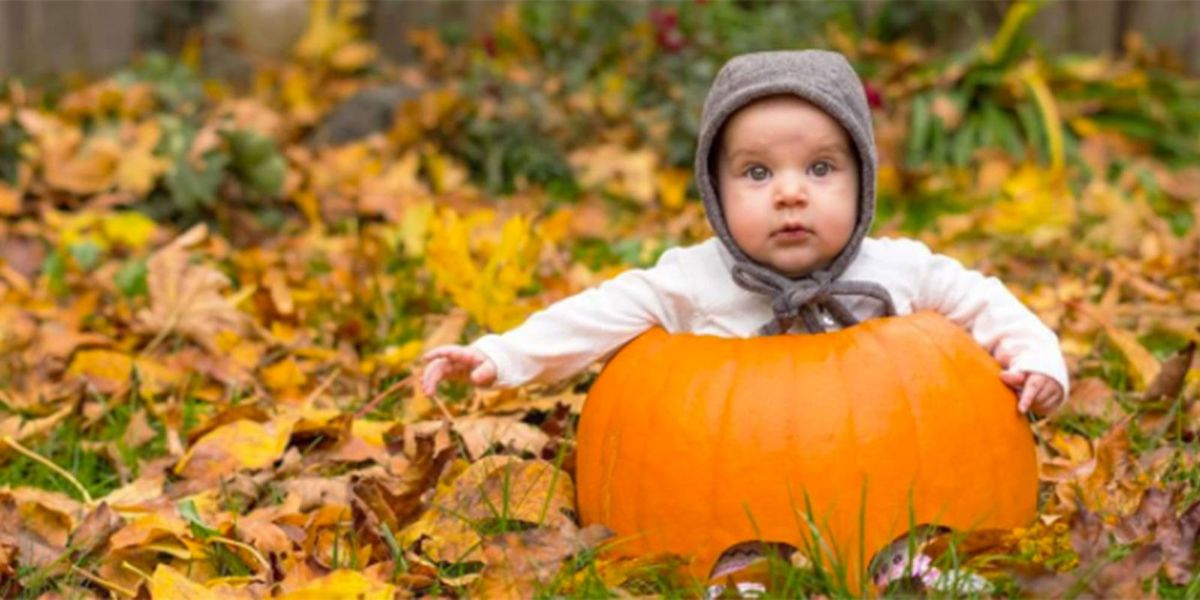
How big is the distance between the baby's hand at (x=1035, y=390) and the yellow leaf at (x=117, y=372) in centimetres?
188

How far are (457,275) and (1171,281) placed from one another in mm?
1911

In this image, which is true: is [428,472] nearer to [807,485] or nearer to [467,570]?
[467,570]

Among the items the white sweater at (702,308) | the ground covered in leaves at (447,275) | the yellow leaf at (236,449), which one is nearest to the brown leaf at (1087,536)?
the ground covered in leaves at (447,275)

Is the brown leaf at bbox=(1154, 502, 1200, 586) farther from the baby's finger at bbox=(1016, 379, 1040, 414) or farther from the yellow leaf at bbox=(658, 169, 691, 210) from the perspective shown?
the yellow leaf at bbox=(658, 169, 691, 210)

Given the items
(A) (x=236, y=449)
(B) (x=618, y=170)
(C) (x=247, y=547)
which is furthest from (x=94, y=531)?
(B) (x=618, y=170)

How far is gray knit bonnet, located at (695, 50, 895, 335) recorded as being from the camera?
2371 mm

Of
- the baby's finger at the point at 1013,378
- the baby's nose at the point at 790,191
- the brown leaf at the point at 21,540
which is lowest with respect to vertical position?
the brown leaf at the point at 21,540

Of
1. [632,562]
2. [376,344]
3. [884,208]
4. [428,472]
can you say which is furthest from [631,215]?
[632,562]

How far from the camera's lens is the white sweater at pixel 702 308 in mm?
2492

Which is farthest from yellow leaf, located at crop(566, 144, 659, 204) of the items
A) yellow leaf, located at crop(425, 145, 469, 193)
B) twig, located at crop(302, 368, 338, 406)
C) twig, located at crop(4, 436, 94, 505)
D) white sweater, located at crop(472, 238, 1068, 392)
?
white sweater, located at crop(472, 238, 1068, 392)

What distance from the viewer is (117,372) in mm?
3494

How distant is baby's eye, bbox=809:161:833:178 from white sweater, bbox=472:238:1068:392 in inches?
6.5

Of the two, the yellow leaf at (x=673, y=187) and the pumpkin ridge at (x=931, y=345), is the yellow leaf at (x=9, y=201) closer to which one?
the yellow leaf at (x=673, y=187)

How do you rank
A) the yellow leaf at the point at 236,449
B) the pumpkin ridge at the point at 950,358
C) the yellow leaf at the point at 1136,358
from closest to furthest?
the pumpkin ridge at the point at 950,358, the yellow leaf at the point at 236,449, the yellow leaf at the point at 1136,358
